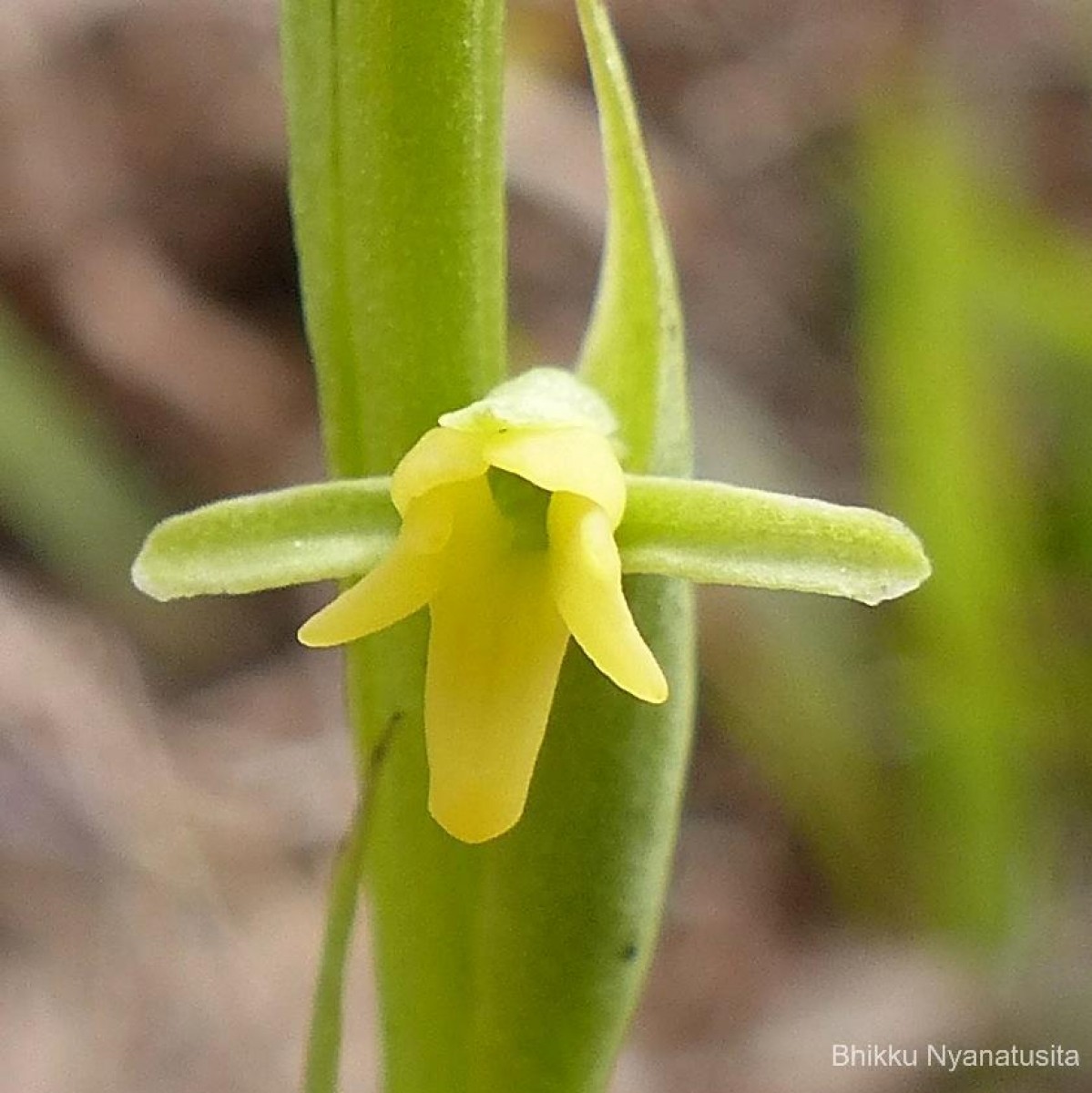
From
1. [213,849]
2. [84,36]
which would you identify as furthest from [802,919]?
[84,36]

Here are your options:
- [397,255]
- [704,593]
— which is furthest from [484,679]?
[704,593]

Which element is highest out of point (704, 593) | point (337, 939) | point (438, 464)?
point (704, 593)

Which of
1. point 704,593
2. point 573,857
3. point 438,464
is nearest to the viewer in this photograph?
point 438,464

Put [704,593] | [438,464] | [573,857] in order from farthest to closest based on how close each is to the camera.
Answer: [704,593]
[573,857]
[438,464]

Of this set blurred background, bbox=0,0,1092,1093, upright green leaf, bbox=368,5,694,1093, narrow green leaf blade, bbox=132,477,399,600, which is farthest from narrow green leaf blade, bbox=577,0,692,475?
blurred background, bbox=0,0,1092,1093

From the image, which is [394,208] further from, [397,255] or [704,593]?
[704,593]
